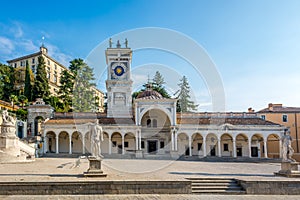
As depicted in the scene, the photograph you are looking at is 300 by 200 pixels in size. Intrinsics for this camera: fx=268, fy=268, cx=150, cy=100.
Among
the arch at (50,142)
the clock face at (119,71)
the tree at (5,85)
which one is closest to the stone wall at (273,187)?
the arch at (50,142)

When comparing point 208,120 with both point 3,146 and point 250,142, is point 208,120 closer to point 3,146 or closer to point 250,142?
point 250,142

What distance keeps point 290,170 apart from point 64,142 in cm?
3269

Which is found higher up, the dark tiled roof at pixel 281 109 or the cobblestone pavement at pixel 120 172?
the dark tiled roof at pixel 281 109

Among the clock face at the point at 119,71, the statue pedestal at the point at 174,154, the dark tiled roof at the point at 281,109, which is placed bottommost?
the statue pedestal at the point at 174,154

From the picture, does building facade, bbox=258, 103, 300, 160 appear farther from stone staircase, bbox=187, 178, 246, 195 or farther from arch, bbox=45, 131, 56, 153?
stone staircase, bbox=187, 178, 246, 195

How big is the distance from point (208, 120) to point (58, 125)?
71.2 ft

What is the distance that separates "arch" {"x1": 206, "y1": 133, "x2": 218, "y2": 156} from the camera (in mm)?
39281

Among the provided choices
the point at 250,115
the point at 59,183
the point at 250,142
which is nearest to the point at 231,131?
the point at 250,142

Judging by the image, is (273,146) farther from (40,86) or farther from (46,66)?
(46,66)

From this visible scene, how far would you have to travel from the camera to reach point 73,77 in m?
59.5

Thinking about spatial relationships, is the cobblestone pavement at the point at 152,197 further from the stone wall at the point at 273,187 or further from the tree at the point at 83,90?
the tree at the point at 83,90

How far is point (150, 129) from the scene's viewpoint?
4025cm

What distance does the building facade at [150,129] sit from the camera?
37188 mm

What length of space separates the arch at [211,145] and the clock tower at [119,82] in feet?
40.9
